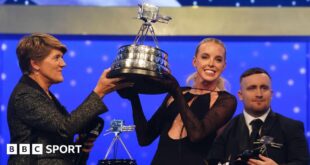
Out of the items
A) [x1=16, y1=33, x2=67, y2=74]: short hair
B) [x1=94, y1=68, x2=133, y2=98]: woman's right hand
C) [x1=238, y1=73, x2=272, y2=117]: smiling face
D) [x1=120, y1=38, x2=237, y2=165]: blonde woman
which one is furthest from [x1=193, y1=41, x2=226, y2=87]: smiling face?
[x1=16, y1=33, x2=67, y2=74]: short hair

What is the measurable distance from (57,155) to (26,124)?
13 centimetres

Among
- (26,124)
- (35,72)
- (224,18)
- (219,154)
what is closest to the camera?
(26,124)

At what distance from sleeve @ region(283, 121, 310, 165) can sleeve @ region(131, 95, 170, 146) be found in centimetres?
45

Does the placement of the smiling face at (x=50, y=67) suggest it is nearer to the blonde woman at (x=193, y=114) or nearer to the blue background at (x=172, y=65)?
the blonde woman at (x=193, y=114)

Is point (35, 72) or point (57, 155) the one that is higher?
point (35, 72)


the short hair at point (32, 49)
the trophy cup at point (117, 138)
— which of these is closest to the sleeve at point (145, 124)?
the trophy cup at point (117, 138)

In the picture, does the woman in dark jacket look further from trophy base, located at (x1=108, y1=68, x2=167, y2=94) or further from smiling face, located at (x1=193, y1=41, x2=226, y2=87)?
smiling face, located at (x1=193, y1=41, x2=226, y2=87)

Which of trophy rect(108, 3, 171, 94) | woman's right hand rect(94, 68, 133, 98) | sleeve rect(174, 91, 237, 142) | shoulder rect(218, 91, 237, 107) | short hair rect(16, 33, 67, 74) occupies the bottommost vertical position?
sleeve rect(174, 91, 237, 142)

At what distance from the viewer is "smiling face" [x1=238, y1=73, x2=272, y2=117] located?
194 cm

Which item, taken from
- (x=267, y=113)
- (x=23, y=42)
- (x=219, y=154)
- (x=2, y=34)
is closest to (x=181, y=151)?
(x=219, y=154)

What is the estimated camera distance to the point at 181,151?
179 centimetres

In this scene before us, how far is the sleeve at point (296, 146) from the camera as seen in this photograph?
6.05 ft

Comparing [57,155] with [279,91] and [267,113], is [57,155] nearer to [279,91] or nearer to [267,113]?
[267,113]

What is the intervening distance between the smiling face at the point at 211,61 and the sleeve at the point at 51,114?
406mm
